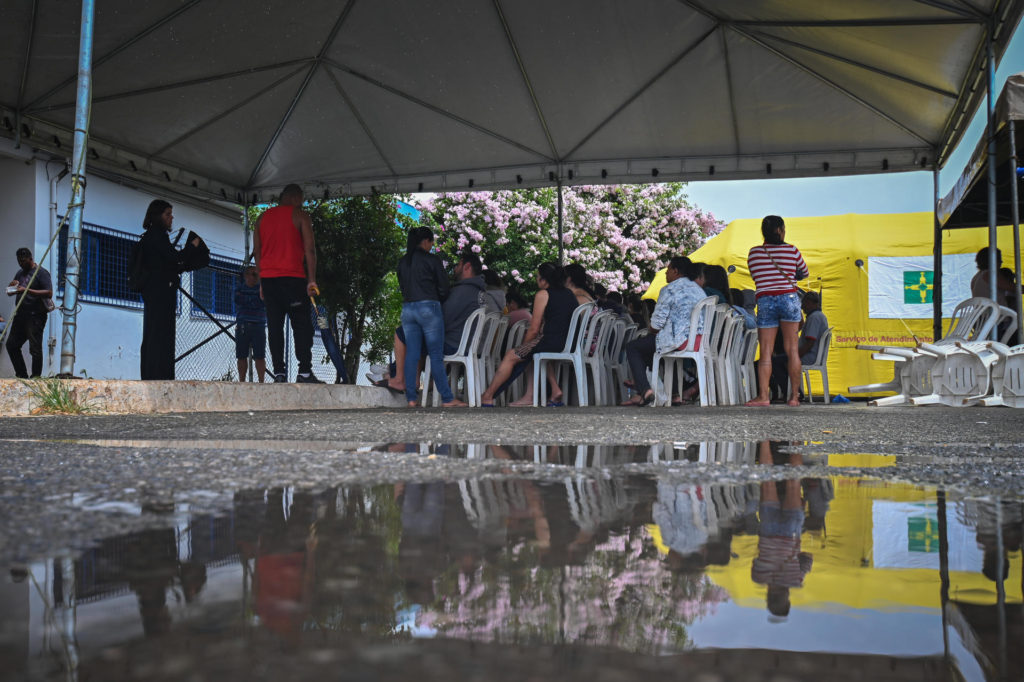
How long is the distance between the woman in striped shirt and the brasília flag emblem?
7899 millimetres

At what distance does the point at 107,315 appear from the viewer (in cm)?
1184

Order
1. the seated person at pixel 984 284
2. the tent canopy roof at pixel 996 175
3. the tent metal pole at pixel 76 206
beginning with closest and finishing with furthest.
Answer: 1. the tent metal pole at pixel 76 206
2. the tent canopy roof at pixel 996 175
3. the seated person at pixel 984 284

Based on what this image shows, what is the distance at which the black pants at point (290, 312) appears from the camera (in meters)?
7.16

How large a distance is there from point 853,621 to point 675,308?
7.19m

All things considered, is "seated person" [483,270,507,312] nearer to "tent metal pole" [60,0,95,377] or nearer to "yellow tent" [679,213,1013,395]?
"tent metal pole" [60,0,95,377]

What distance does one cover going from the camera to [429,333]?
7.14 meters

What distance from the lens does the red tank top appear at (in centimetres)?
711

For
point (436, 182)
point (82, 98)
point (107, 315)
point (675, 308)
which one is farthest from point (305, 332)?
point (107, 315)

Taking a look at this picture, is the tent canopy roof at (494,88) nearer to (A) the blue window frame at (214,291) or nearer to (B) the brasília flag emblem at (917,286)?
(A) the blue window frame at (214,291)

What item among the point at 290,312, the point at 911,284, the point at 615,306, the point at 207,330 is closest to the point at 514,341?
the point at 615,306

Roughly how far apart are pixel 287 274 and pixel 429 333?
1.25 meters

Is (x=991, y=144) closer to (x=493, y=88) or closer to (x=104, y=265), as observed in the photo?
(x=493, y=88)

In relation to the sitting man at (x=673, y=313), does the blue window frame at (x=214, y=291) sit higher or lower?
higher

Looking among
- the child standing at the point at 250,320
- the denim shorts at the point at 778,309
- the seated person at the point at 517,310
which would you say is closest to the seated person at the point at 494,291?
the seated person at the point at 517,310
